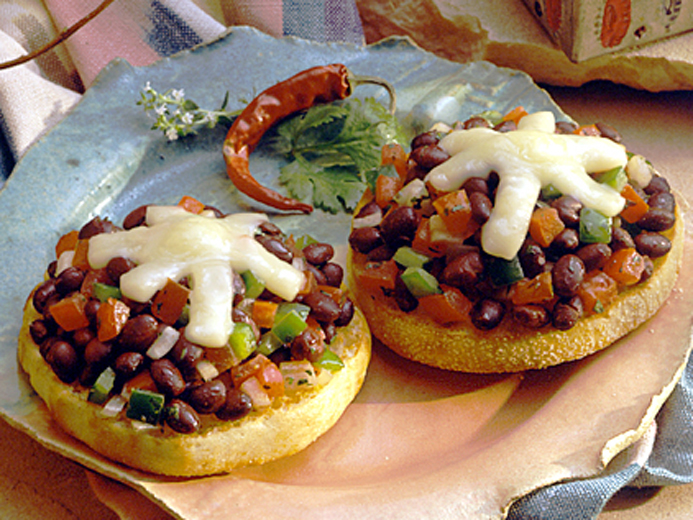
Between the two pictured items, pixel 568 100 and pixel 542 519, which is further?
pixel 568 100

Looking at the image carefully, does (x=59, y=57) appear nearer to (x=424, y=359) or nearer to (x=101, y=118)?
(x=101, y=118)

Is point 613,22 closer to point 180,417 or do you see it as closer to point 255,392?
point 255,392

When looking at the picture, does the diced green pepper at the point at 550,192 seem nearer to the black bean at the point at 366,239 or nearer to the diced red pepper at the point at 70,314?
the black bean at the point at 366,239

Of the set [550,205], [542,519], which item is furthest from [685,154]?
[542,519]

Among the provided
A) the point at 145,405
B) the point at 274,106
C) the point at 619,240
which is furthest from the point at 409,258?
the point at 274,106

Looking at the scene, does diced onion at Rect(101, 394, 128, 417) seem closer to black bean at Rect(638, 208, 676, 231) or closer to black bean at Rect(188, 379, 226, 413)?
black bean at Rect(188, 379, 226, 413)

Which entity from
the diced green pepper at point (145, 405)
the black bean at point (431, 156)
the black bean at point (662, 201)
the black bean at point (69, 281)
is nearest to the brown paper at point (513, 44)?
the black bean at point (662, 201)

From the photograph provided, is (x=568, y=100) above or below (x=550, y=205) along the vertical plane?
below
